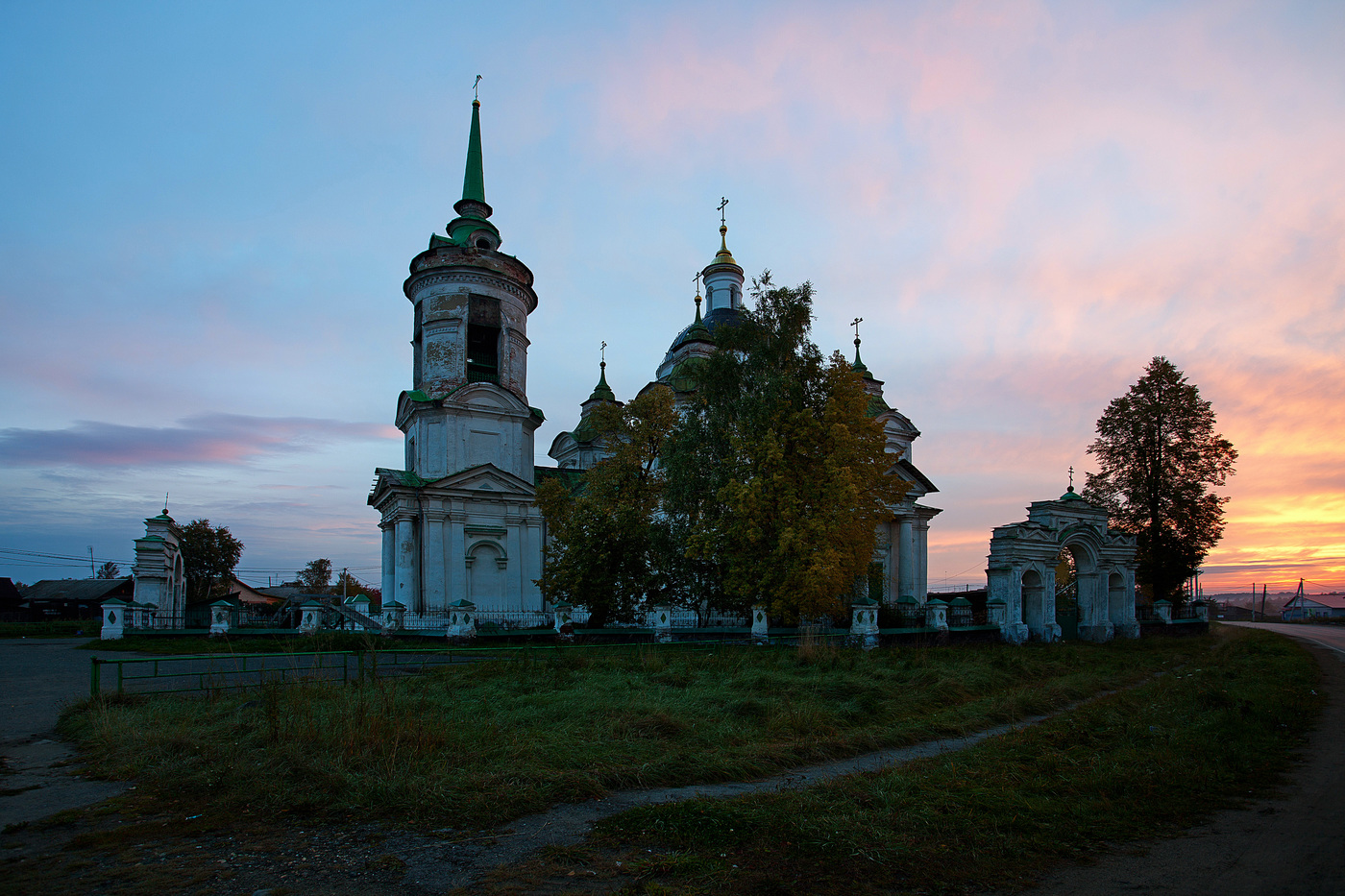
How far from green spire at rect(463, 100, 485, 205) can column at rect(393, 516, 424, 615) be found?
44.7ft

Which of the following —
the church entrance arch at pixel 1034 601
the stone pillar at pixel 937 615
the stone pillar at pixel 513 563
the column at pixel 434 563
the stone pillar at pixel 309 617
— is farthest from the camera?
the stone pillar at pixel 513 563

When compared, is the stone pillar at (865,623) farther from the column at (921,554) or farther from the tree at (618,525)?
the column at (921,554)

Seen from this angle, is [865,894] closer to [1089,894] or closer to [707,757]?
[1089,894]

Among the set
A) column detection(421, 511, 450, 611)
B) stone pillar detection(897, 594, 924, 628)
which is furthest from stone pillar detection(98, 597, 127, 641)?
stone pillar detection(897, 594, 924, 628)

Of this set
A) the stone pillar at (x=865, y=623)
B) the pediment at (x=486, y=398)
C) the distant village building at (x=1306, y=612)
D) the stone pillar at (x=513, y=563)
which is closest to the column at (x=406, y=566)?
the stone pillar at (x=513, y=563)

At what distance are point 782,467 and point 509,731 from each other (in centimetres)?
1244

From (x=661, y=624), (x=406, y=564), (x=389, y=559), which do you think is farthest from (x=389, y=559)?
(x=661, y=624)

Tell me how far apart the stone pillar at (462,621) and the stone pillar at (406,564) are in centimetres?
492

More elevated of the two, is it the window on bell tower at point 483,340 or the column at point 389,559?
the window on bell tower at point 483,340

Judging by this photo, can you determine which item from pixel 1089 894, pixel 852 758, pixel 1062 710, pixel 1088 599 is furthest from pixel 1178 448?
pixel 1089 894

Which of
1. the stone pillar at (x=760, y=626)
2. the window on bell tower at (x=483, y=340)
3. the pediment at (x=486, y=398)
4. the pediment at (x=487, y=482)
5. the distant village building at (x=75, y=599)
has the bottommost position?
the distant village building at (x=75, y=599)

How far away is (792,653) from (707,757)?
883cm

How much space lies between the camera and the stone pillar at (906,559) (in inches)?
1264

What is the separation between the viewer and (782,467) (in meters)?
19.2
